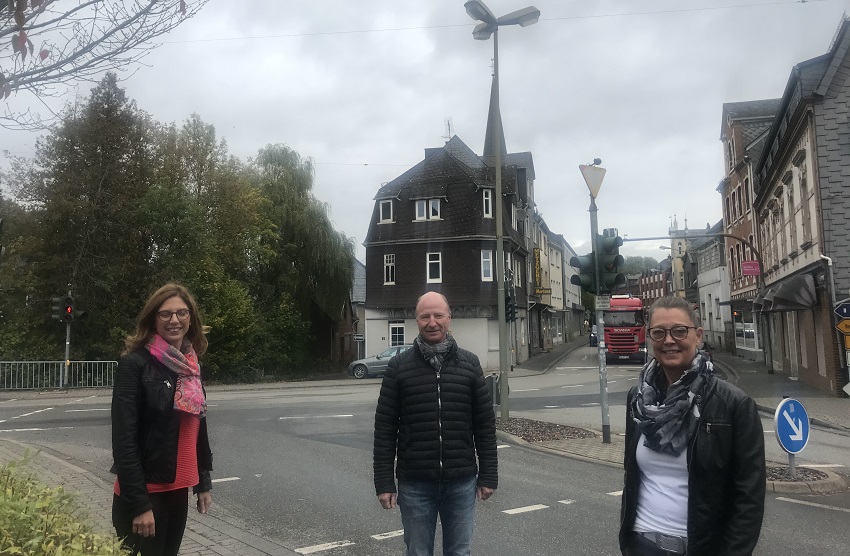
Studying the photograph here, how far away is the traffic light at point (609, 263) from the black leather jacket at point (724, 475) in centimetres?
930

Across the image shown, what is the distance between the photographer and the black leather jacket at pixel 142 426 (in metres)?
3.41

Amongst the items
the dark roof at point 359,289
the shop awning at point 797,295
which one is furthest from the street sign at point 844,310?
the dark roof at point 359,289

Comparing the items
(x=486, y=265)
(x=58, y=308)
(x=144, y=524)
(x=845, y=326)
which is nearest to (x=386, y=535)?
(x=144, y=524)

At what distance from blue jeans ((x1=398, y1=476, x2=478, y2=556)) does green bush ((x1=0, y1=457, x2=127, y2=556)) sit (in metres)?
1.52

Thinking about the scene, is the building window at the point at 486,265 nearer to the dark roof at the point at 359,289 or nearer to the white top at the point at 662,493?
the dark roof at the point at 359,289

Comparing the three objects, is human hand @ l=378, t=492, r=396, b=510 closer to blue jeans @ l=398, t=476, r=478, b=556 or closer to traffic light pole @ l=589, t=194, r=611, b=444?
blue jeans @ l=398, t=476, r=478, b=556

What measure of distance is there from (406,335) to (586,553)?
104 feet

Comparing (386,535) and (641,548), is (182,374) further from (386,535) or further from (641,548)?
(386,535)

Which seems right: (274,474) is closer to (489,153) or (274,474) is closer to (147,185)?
(147,185)

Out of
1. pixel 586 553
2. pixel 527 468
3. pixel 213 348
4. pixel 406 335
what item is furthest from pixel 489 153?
pixel 586 553

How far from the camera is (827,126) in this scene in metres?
18.3

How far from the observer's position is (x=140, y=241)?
27.7 meters

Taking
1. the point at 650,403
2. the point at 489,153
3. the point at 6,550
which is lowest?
the point at 6,550

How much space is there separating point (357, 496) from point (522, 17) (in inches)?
357
